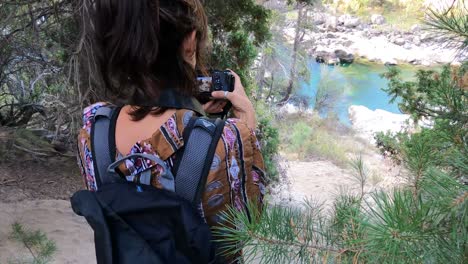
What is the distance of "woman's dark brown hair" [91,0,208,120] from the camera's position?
87 cm

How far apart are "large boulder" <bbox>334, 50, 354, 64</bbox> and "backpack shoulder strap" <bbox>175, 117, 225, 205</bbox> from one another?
22353 millimetres

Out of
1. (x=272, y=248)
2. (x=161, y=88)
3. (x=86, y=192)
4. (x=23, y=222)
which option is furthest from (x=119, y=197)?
(x=23, y=222)

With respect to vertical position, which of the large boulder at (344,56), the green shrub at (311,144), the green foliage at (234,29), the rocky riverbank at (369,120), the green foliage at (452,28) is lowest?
the rocky riverbank at (369,120)

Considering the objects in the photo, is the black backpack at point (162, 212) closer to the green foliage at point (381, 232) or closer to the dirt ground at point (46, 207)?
the green foliage at point (381, 232)

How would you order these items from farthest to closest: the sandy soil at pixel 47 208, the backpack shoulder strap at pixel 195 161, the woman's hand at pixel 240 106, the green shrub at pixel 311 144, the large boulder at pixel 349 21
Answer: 1. the large boulder at pixel 349 21
2. the green shrub at pixel 311 144
3. the sandy soil at pixel 47 208
4. the woman's hand at pixel 240 106
5. the backpack shoulder strap at pixel 195 161

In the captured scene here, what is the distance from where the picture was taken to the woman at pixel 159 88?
2.86 ft

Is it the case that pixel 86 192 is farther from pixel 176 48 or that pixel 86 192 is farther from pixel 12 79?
pixel 12 79

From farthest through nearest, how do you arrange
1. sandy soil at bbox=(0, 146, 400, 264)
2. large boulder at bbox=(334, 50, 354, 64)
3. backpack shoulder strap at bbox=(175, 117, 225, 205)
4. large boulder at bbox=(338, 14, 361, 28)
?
large boulder at bbox=(338, 14, 361, 28), large boulder at bbox=(334, 50, 354, 64), sandy soil at bbox=(0, 146, 400, 264), backpack shoulder strap at bbox=(175, 117, 225, 205)

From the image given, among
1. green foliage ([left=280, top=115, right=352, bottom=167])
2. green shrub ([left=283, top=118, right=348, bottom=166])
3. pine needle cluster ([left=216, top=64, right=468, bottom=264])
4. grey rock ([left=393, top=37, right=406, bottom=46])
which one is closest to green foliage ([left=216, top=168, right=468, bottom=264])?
pine needle cluster ([left=216, top=64, right=468, bottom=264])

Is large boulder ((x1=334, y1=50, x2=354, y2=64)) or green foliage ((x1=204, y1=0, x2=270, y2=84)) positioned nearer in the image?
green foliage ((x1=204, y1=0, x2=270, y2=84))

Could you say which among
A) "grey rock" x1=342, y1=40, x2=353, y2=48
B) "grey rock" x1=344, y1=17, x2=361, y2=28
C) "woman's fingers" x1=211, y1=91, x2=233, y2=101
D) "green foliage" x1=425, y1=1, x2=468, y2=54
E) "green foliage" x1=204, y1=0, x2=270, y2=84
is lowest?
"grey rock" x1=342, y1=40, x2=353, y2=48

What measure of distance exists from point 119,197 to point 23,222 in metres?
2.79

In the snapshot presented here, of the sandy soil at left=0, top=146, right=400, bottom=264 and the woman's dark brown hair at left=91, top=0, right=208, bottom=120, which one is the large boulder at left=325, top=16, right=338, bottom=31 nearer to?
the sandy soil at left=0, top=146, right=400, bottom=264

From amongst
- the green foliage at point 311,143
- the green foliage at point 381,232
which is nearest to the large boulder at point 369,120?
the green foliage at point 311,143
